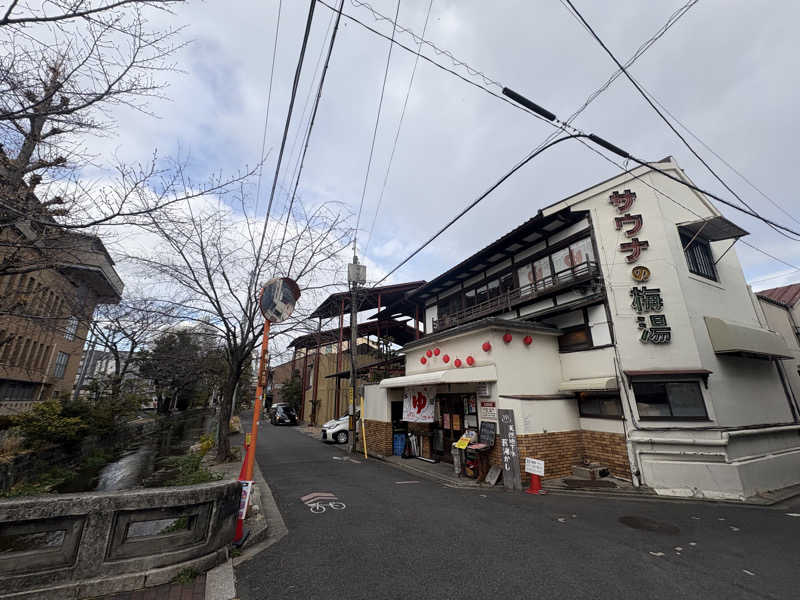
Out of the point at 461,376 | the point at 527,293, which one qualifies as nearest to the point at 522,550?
the point at 461,376

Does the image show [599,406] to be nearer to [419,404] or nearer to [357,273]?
[419,404]

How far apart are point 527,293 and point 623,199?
453cm

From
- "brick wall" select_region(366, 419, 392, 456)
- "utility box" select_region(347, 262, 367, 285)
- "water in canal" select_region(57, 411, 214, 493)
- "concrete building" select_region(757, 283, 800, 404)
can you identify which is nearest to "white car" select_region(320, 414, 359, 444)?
"brick wall" select_region(366, 419, 392, 456)

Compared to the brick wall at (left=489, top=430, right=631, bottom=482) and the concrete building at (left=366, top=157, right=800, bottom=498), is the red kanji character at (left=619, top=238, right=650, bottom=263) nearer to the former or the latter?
the concrete building at (left=366, top=157, right=800, bottom=498)

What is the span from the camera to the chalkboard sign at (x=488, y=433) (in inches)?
390

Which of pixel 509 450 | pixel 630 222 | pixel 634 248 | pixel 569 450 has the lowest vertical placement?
pixel 569 450

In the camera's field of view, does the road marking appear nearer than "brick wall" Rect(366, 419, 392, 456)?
Yes

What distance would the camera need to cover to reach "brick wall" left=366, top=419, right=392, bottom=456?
1439 cm

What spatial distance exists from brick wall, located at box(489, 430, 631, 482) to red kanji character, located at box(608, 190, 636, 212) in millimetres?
7337

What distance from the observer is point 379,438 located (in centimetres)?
1480

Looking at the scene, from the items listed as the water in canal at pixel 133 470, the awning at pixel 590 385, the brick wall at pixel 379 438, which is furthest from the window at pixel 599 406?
the water in canal at pixel 133 470

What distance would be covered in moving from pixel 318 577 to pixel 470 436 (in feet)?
24.6

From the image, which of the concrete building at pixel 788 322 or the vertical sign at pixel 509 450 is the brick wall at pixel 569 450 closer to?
the vertical sign at pixel 509 450

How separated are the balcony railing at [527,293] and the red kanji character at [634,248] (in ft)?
3.11
